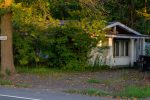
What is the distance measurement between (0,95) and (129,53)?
2307 centimetres

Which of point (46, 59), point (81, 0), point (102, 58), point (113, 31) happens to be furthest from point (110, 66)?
point (81, 0)

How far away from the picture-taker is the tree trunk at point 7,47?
25.0 m

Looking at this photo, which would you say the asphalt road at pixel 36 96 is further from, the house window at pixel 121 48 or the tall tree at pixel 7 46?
the house window at pixel 121 48

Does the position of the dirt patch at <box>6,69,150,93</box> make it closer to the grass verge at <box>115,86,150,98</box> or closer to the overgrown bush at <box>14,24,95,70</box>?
the grass verge at <box>115,86,150,98</box>

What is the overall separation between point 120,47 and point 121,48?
315 millimetres

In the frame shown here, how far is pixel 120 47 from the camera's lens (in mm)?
37219

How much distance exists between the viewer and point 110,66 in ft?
111

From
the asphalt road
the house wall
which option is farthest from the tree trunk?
the house wall

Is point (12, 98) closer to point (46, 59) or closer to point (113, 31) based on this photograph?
point (46, 59)

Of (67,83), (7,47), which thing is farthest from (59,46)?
(67,83)

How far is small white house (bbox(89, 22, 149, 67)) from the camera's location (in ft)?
112

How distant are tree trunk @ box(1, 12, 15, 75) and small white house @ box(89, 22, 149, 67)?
8.80 meters

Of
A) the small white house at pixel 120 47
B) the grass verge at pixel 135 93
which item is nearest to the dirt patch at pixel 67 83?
the grass verge at pixel 135 93

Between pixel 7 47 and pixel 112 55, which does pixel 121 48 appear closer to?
pixel 112 55
